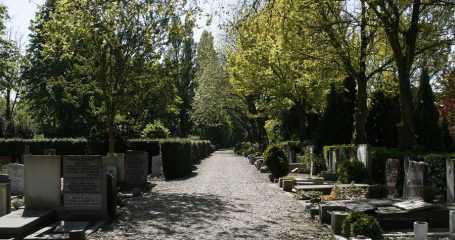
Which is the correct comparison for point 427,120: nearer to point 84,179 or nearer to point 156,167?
point 156,167

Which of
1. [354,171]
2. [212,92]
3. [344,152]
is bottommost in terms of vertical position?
[354,171]

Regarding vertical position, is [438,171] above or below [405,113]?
below

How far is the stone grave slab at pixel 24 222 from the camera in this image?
9461 mm

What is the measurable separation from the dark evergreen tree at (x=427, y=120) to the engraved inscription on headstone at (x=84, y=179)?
13.8 m

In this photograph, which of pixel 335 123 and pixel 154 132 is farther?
pixel 154 132

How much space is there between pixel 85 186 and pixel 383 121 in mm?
19291

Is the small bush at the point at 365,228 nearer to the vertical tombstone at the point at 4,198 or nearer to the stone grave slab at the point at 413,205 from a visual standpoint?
the stone grave slab at the point at 413,205

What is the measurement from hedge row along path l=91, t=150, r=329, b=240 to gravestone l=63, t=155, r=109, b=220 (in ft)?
2.17

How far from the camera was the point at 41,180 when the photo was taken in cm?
1195

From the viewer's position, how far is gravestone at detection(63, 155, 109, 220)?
11852mm

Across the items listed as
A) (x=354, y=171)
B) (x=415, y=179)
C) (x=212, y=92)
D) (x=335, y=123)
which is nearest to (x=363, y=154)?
(x=354, y=171)

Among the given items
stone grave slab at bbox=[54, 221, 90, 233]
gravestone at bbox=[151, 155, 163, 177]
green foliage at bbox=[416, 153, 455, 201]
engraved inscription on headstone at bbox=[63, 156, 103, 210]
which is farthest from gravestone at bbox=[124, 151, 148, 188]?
green foliage at bbox=[416, 153, 455, 201]

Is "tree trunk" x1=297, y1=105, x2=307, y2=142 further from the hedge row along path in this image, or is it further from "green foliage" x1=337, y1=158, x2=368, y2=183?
"green foliage" x1=337, y1=158, x2=368, y2=183

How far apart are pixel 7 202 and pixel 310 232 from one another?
7.54 m
